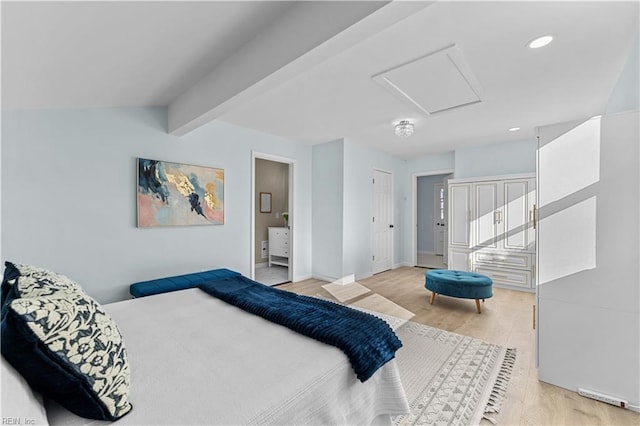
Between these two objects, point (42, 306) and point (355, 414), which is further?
point (355, 414)

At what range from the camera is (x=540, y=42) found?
1997 millimetres

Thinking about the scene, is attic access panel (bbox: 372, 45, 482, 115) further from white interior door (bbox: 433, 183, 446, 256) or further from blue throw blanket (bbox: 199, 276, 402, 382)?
white interior door (bbox: 433, 183, 446, 256)

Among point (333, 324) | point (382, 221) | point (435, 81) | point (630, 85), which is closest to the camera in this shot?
point (333, 324)

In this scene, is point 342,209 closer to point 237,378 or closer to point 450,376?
point 450,376

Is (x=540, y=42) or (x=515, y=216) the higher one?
(x=540, y=42)

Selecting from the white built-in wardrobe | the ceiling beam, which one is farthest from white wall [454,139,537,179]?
the ceiling beam

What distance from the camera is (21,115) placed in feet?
7.78

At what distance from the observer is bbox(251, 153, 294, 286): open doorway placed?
18.8 feet

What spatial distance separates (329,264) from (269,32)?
11.9ft

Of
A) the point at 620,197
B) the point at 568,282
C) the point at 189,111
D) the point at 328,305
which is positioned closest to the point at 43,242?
the point at 189,111

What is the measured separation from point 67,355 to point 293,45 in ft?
5.62

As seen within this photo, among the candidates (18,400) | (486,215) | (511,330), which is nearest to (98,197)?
(18,400)

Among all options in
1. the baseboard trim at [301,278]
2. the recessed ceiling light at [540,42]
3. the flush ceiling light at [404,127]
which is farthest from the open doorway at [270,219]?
the recessed ceiling light at [540,42]

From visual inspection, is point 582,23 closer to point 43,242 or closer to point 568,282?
point 568,282
